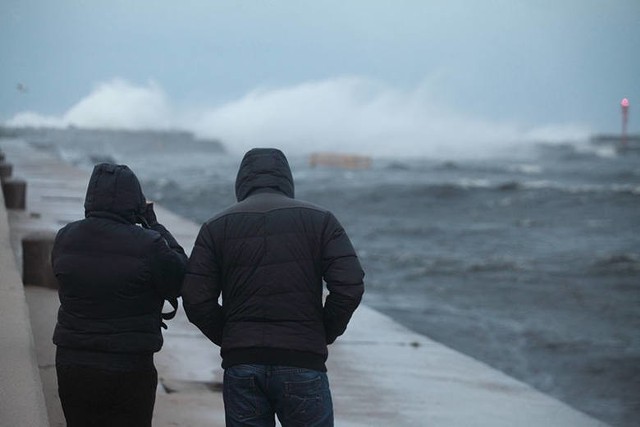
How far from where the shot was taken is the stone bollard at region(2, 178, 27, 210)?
15758mm

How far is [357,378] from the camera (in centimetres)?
795

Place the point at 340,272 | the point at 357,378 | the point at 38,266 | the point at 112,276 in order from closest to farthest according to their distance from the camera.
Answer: the point at 340,272 < the point at 112,276 < the point at 357,378 < the point at 38,266

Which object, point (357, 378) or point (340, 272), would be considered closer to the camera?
point (340, 272)

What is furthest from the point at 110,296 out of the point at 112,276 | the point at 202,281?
the point at 202,281

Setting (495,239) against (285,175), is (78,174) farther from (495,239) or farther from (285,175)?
(285,175)

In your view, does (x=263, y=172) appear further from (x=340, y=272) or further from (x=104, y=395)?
(x=104, y=395)

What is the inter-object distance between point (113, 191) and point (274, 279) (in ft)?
2.34

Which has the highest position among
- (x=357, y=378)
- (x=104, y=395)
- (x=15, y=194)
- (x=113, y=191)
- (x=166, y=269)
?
(x=113, y=191)

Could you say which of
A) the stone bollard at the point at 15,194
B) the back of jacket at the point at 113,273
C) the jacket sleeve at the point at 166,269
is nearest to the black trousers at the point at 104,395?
the back of jacket at the point at 113,273

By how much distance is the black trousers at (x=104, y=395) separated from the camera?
417 cm

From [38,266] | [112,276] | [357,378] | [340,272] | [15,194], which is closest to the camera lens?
[340,272]

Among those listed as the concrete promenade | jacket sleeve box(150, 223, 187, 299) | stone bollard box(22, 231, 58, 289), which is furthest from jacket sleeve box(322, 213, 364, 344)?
stone bollard box(22, 231, 58, 289)

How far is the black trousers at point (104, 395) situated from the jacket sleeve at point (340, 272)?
81 centimetres

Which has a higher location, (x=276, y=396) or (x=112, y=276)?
(x=112, y=276)
